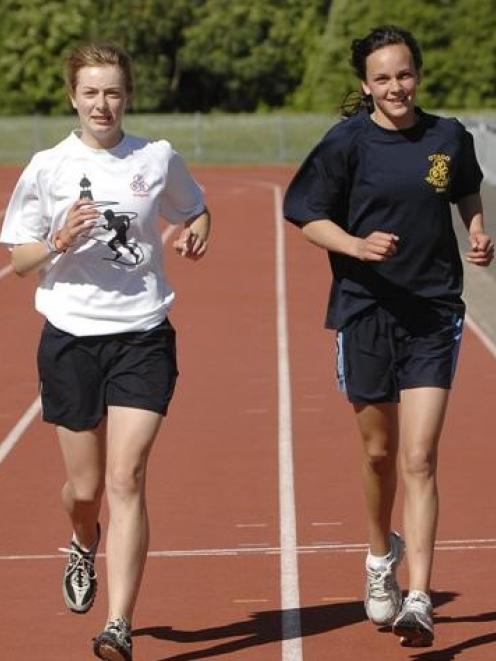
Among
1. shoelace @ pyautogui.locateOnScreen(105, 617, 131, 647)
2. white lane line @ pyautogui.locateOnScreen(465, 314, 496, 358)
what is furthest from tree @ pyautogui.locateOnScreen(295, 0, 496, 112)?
shoelace @ pyautogui.locateOnScreen(105, 617, 131, 647)

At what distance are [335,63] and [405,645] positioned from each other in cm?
5905

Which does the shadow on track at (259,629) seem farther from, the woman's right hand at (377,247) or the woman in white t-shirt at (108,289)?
the woman's right hand at (377,247)

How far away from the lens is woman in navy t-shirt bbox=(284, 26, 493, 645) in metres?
7.24

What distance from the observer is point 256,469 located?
1146 centimetres

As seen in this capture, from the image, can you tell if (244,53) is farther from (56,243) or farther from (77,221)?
(77,221)

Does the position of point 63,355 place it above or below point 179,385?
above

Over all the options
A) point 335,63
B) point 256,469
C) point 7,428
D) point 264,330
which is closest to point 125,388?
point 256,469

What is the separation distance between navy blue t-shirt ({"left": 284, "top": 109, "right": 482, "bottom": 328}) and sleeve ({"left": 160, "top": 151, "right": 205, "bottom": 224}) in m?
0.32

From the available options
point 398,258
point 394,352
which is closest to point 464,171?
point 398,258

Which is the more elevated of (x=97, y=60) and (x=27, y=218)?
(x=97, y=60)

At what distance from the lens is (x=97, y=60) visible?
711 centimetres

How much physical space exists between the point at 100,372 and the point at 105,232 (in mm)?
503

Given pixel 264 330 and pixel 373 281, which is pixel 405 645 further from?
pixel 264 330

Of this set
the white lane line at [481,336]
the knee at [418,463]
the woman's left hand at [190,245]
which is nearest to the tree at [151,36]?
the white lane line at [481,336]
